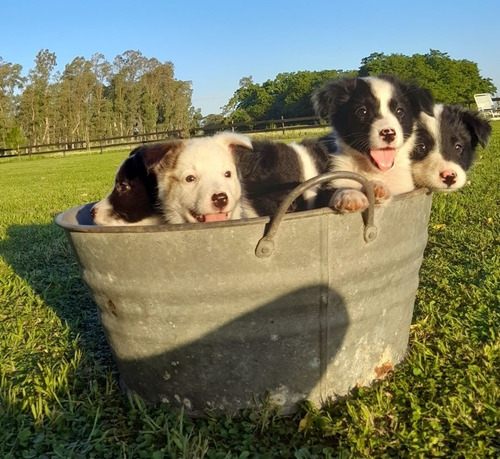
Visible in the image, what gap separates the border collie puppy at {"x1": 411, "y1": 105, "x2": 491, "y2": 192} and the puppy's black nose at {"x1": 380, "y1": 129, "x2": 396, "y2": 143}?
1.23 ft

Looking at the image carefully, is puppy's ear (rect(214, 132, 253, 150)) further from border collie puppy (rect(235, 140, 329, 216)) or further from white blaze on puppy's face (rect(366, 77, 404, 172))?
white blaze on puppy's face (rect(366, 77, 404, 172))

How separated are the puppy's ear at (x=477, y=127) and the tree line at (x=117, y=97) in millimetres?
46648

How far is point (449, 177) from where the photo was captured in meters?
3.24

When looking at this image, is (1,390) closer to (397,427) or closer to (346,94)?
(397,427)

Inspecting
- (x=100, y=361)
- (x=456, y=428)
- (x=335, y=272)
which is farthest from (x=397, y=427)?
(x=100, y=361)

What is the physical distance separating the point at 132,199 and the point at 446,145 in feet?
6.32

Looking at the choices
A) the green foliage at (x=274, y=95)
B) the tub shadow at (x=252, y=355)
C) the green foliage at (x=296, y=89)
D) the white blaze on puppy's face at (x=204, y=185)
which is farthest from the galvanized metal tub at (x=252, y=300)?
the green foliage at (x=274, y=95)

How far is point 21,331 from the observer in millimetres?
3188

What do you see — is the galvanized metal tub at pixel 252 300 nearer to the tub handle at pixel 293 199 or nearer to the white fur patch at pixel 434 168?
the tub handle at pixel 293 199

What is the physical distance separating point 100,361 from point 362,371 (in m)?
1.32

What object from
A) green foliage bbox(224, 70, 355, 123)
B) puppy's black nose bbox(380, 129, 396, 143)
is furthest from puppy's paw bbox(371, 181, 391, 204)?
green foliage bbox(224, 70, 355, 123)

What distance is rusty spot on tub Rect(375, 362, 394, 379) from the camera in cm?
247

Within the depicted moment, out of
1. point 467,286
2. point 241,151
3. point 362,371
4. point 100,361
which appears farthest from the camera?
point 467,286

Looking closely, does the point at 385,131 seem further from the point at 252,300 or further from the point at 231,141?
the point at 252,300
